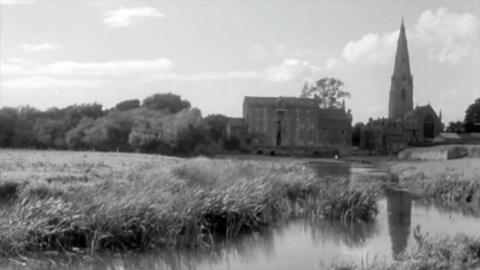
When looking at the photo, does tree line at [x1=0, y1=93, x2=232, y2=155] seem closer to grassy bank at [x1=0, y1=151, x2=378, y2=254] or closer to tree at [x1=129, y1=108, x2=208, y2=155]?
tree at [x1=129, y1=108, x2=208, y2=155]

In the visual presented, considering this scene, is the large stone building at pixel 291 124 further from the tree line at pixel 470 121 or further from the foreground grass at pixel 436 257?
the foreground grass at pixel 436 257

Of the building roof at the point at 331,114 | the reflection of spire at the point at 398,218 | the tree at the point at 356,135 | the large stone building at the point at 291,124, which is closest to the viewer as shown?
the reflection of spire at the point at 398,218

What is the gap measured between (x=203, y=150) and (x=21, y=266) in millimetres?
65152

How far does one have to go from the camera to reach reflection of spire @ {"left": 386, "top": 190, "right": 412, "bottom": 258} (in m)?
21.6

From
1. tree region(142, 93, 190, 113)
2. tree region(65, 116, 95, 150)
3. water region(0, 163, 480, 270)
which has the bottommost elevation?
water region(0, 163, 480, 270)

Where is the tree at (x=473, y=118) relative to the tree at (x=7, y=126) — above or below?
above

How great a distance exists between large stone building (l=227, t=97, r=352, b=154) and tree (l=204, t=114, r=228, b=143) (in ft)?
4.27

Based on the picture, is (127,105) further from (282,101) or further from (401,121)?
(401,121)

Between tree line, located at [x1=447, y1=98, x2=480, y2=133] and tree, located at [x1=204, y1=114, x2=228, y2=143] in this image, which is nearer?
tree, located at [x1=204, y1=114, x2=228, y2=143]

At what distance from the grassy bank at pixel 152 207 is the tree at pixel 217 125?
75.1 m

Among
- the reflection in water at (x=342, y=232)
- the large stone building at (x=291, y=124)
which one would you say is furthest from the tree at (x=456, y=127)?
the reflection in water at (x=342, y=232)

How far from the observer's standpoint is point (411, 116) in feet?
412

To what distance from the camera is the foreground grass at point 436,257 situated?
1541 cm

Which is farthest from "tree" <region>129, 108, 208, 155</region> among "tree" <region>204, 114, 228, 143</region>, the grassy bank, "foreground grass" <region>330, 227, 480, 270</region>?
"foreground grass" <region>330, 227, 480, 270</region>
